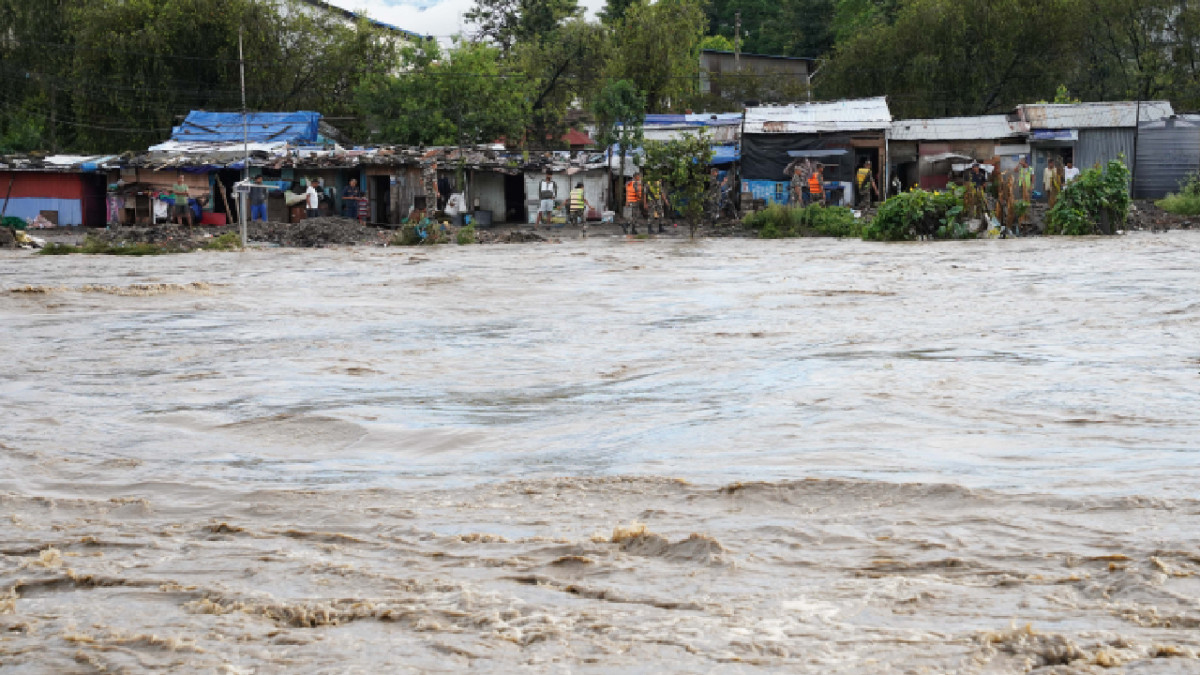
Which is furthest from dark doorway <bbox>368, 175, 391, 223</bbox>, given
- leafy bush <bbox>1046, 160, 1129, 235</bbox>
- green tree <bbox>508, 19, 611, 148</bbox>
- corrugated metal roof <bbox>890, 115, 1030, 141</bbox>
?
leafy bush <bbox>1046, 160, 1129, 235</bbox>

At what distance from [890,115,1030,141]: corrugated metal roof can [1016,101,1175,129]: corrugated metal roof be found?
0.55 meters

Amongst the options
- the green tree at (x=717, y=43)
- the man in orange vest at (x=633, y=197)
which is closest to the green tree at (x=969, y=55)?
the green tree at (x=717, y=43)

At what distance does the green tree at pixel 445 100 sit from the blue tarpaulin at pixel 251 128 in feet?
10.2

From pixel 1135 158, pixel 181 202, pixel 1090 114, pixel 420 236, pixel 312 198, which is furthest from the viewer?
pixel 1135 158

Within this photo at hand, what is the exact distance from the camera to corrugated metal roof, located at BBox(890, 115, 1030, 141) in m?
34.7

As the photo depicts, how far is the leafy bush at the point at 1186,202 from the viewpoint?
28672 mm

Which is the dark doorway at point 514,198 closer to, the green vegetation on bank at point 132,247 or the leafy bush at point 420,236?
the leafy bush at point 420,236

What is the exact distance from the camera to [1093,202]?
978 inches

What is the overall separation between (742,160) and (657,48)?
1012cm

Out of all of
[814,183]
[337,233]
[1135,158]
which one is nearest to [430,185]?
[337,233]

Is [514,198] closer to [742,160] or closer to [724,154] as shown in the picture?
[724,154]

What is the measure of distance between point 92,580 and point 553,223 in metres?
31.4

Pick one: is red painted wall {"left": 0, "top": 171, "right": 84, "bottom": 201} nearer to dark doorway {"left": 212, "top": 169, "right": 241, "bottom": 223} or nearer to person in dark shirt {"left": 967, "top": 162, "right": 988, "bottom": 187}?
dark doorway {"left": 212, "top": 169, "right": 241, "bottom": 223}

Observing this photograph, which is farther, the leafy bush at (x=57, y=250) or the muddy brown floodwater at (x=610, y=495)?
the leafy bush at (x=57, y=250)
